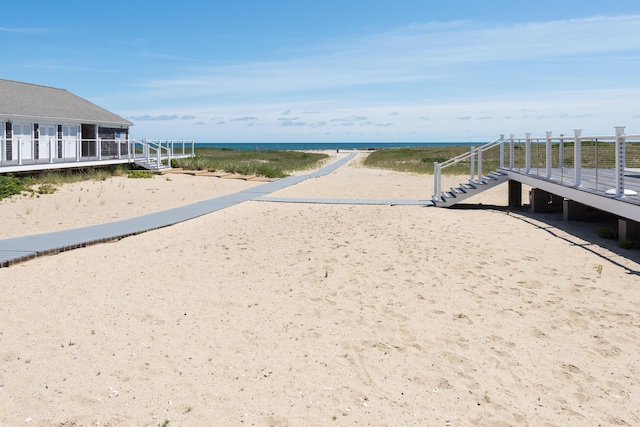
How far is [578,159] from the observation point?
12.0m

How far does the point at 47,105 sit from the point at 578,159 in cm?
2495

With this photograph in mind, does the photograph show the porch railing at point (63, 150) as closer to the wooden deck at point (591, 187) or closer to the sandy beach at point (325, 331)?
the sandy beach at point (325, 331)

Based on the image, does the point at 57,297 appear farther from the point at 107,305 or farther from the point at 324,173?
the point at 324,173

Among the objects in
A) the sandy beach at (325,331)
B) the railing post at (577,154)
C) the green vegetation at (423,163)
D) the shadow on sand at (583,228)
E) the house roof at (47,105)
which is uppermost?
the house roof at (47,105)

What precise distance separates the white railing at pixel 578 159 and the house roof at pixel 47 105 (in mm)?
17929

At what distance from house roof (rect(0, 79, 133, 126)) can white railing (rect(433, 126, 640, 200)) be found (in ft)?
58.8

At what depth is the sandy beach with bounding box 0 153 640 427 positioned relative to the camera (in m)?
4.49

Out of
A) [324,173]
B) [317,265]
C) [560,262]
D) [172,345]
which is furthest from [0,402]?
[324,173]

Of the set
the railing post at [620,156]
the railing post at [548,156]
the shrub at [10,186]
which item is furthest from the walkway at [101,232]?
the railing post at [620,156]

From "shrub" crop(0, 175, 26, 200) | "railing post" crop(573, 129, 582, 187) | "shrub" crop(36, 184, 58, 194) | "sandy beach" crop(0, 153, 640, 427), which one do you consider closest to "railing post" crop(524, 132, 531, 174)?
"railing post" crop(573, 129, 582, 187)

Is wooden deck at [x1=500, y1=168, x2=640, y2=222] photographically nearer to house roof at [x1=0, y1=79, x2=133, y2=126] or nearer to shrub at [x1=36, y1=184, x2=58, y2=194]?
shrub at [x1=36, y1=184, x2=58, y2=194]

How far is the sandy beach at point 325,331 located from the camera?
4.49 metres

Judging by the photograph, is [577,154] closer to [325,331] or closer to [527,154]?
[527,154]

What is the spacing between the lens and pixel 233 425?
4.18 meters
